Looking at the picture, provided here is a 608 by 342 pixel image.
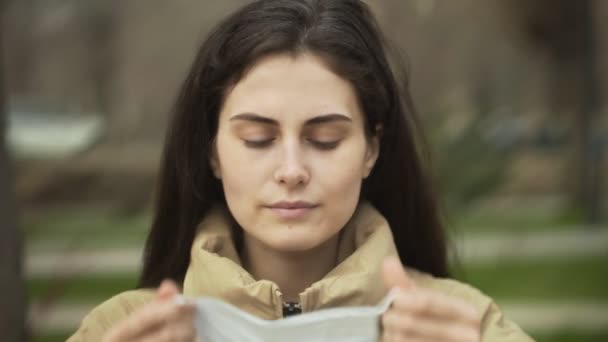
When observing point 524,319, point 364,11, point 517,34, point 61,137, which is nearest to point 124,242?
point 61,137

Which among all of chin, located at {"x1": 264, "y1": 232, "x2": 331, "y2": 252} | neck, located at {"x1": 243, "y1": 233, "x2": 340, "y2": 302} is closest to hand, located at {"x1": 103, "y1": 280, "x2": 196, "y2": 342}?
chin, located at {"x1": 264, "y1": 232, "x2": 331, "y2": 252}

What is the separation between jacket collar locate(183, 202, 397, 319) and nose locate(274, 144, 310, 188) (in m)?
0.21

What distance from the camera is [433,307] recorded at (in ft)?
5.23

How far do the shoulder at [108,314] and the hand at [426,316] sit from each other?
0.73 metres

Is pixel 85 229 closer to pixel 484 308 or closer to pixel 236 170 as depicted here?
pixel 236 170

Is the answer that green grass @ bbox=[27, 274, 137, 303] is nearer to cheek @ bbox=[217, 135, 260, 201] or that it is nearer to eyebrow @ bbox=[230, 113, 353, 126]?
cheek @ bbox=[217, 135, 260, 201]

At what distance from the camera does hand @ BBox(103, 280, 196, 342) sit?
1.60m

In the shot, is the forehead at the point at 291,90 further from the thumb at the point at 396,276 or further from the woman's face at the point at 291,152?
the thumb at the point at 396,276

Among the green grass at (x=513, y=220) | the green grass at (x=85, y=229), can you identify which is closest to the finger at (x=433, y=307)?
the green grass at (x=513, y=220)

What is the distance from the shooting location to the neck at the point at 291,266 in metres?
2.00

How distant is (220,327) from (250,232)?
24cm

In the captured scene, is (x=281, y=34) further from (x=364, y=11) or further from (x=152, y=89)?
(x=152, y=89)

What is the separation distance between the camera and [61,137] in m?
4.29

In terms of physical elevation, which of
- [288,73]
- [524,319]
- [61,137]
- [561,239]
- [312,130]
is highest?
[288,73]
